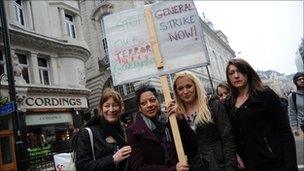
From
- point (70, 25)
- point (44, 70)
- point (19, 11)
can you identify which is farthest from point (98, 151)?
point (70, 25)

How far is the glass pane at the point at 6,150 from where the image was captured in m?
15.6

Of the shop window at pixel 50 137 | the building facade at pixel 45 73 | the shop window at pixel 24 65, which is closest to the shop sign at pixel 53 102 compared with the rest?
the building facade at pixel 45 73

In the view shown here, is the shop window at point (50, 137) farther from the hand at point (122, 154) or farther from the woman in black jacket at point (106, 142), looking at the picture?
the hand at point (122, 154)

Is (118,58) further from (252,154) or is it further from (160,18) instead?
(252,154)

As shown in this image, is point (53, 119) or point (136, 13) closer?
point (136, 13)

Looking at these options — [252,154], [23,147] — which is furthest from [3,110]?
[252,154]

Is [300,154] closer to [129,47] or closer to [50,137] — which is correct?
[129,47]

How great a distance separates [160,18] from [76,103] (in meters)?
18.0

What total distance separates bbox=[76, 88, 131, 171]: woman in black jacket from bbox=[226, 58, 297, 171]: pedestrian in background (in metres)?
1.20

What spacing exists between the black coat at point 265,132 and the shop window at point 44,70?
18177 mm

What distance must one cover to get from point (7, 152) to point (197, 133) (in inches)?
580

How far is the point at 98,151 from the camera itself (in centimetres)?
337

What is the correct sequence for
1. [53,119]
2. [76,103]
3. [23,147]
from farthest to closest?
[76,103]
[53,119]
[23,147]

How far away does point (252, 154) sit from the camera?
11.2 ft
